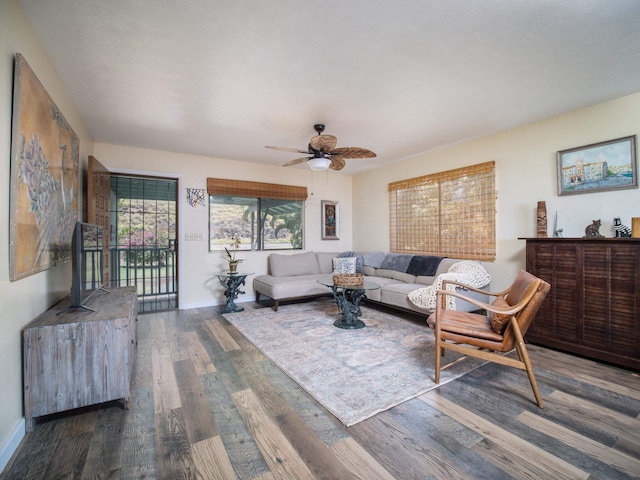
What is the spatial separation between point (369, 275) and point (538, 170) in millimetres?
2838

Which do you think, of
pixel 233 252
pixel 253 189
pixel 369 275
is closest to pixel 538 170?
pixel 369 275

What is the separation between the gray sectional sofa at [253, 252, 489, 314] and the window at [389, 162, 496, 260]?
30cm

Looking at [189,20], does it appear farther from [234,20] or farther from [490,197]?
[490,197]

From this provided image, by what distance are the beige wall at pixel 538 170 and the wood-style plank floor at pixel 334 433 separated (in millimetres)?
1458

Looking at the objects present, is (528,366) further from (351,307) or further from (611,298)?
(351,307)

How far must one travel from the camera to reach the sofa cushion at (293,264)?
507 centimetres

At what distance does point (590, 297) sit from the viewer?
103 inches

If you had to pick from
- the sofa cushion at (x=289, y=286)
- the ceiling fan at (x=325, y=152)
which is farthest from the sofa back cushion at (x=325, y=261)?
the ceiling fan at (x=325, y=152)

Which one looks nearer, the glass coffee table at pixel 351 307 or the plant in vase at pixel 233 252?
the glass coffee table at pixel 351 307

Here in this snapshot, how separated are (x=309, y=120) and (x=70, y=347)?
2843mm

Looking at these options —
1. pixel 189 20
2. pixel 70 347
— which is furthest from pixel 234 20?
pixel 70 347

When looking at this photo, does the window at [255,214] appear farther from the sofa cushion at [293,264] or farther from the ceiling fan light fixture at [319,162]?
the ceiling fan light fixture at [319,162]

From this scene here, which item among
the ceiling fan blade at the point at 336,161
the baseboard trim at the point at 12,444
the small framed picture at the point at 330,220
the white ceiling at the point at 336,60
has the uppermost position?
the white ceiling at the point at 336,60

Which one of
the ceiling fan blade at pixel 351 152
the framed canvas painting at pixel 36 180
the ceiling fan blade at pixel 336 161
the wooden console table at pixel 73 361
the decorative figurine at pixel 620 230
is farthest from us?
the ceiling fan blade at pixel 336 161
